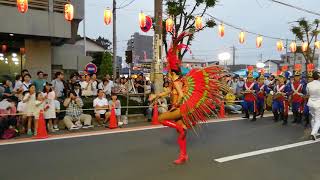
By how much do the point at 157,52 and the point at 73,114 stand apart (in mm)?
4522

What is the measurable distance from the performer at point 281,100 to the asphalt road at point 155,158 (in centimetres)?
240

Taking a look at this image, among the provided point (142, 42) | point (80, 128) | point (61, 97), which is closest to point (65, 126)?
point (80, 128)

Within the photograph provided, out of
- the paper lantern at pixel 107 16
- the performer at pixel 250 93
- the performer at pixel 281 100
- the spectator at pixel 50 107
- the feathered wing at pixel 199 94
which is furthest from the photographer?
the paper lantern at pixel 107 16

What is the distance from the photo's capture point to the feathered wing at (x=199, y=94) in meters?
7.58

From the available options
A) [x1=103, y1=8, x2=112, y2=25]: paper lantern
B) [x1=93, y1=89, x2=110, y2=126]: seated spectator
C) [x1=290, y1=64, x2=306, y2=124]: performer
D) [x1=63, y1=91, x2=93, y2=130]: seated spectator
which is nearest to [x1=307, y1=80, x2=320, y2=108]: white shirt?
[x1=290, y1=64, x2=306, y2=124]: performer

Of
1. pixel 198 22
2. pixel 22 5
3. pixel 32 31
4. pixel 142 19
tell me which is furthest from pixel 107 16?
pixel 22 5

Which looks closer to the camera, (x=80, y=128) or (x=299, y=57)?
(x=80, y=128)

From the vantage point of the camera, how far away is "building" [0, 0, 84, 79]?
1708cm

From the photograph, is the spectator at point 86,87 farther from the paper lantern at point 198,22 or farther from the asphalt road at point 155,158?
the paper lantern at point 198,22

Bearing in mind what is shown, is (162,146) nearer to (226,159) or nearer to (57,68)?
(226,159)

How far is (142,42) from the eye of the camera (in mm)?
79938

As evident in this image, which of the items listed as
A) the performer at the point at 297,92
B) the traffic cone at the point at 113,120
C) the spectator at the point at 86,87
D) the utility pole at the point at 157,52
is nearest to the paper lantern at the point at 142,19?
the utility pole at the point at 157,52

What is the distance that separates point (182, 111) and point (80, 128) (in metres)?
5.97

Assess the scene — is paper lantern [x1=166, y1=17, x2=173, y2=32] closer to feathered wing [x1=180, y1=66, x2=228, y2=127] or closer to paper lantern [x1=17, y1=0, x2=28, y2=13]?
paper lantern [x1=17, y1=0, x2=28, y2=13]
